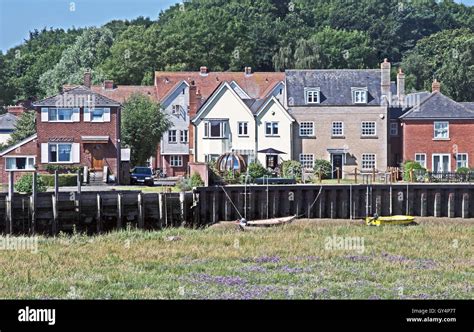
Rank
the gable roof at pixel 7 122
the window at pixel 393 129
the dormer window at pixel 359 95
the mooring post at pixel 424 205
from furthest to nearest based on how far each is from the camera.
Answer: the gable roof at pixel 7 122 < the window at pixel 393 129 < the dormer window at pixel 359 95 < the mooring post at pixel 424 205

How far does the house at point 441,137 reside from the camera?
61688 mm

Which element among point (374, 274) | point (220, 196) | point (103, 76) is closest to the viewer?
point (374, 274)

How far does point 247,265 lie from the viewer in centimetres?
2170

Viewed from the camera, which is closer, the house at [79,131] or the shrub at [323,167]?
the house at [79,131]

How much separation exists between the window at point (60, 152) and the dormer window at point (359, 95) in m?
22.2

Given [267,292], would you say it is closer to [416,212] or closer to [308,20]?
[416,212]

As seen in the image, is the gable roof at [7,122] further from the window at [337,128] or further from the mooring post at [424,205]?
the mooring post at [424,205]

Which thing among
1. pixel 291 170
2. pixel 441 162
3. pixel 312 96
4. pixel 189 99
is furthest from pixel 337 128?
pixel 189 99

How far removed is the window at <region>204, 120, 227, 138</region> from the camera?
63.8 m

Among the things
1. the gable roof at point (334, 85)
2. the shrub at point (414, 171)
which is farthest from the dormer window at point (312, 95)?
the shrub at point (414, 171)

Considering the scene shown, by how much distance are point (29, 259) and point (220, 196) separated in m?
14.2

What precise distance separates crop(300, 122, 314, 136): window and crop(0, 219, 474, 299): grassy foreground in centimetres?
3081
